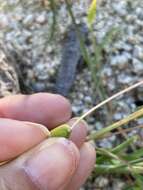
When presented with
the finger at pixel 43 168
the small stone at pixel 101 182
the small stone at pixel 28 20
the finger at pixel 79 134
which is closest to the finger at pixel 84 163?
the finger at pixel 79 134

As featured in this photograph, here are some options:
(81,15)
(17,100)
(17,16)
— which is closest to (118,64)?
(81,15)

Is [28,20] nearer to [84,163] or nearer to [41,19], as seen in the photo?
[41,19]

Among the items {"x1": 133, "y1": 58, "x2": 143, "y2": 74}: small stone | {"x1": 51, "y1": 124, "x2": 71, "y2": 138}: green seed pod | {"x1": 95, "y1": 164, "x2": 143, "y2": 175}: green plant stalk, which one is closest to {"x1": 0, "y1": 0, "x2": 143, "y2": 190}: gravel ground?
{"x1": 133, "y1": 58, "x2": 143, "y2": 74}: small stone

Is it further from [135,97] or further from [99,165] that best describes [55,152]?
[135,97]

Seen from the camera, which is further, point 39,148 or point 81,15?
point 81,15

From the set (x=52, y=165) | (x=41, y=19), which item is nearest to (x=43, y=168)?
(x=52, y=165)

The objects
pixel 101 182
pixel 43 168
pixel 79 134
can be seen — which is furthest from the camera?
pixel 101 182
